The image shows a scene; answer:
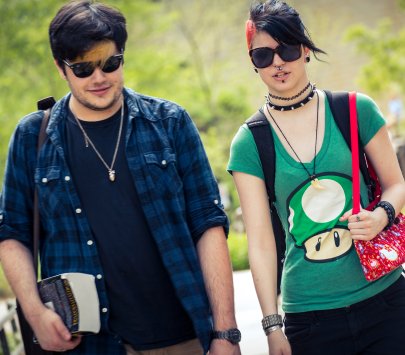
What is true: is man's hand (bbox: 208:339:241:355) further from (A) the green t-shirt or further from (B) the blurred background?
(B) the blurred background

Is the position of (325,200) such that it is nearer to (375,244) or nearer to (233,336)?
(375,244)

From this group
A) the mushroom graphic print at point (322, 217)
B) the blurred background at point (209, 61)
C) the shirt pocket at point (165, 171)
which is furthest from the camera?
the blurred background at point (209, 61)

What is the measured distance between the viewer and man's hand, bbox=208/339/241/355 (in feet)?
10.7

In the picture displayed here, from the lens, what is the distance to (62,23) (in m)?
3.31

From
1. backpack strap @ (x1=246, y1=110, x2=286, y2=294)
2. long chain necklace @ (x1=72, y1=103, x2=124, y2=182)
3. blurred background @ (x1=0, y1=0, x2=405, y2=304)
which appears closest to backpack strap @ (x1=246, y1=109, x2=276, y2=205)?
backpack strap @ (x1=246, y1=110, x2=286, y2=294)

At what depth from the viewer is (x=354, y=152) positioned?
3303 millimetres

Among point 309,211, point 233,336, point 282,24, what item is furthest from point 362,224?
point 282,24

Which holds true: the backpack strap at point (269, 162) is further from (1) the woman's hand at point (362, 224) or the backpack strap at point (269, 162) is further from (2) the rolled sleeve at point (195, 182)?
(1) the woman's hand at point (362, 224)

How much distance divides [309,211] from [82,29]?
1.16 metres

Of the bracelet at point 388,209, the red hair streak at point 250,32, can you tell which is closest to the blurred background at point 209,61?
the red hair streak at point 250,32

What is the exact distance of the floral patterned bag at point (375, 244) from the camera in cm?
318

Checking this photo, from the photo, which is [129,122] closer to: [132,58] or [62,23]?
[62,23]

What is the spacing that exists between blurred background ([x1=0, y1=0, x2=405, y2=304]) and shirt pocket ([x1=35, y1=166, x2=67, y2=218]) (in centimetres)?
500

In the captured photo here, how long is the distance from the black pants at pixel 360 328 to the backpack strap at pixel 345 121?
0.44 m
